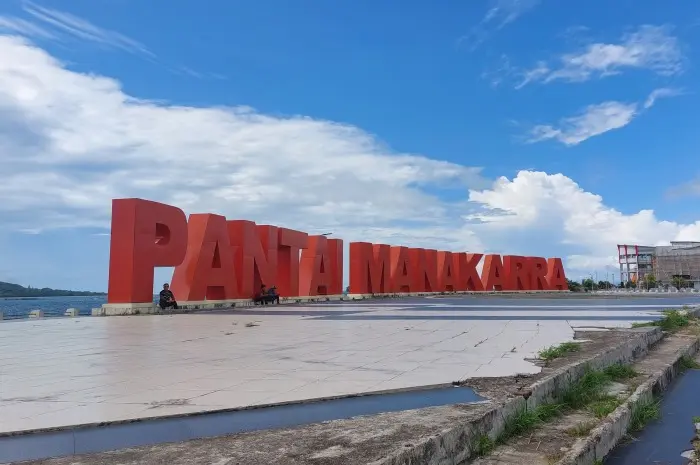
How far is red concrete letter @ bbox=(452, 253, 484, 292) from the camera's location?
44.8m

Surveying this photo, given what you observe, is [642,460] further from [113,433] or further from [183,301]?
[183,301]

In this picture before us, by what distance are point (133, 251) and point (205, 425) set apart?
15.7 meters

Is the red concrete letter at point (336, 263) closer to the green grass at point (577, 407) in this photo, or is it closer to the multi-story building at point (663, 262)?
the green grass at point (577, 407)

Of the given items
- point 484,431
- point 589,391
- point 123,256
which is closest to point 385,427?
point 484,431

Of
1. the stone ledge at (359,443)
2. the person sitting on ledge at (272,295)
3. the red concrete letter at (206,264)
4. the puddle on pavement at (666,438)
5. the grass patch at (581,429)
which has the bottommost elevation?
the puddle on pavement at (666,438)

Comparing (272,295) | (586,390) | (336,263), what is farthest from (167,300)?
(586,390)

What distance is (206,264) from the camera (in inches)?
878

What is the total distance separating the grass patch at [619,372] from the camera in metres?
6.99

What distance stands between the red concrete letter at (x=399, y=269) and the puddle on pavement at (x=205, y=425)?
32.9m

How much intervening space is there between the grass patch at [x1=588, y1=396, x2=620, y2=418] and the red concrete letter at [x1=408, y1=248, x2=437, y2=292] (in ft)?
113

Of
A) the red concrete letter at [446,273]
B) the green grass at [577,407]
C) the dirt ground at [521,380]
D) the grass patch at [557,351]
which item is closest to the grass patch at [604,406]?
the green grass at [577,407]

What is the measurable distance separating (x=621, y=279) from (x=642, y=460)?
401 ft

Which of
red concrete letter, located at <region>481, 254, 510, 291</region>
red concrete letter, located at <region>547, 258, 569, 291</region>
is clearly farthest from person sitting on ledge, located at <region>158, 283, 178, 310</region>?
red concrete letter, located at <region>547, 258, 569, 291</region>

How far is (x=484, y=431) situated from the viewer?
415 centimetres
